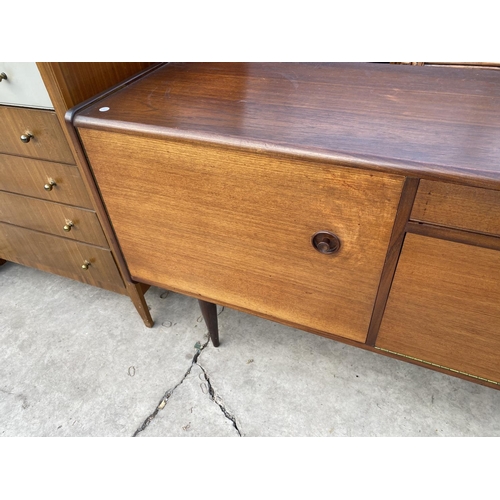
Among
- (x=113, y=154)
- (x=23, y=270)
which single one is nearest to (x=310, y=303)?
(x=113, y=154)

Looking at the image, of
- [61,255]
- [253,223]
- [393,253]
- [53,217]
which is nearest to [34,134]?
[53,217]

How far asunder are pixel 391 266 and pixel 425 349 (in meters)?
0.20

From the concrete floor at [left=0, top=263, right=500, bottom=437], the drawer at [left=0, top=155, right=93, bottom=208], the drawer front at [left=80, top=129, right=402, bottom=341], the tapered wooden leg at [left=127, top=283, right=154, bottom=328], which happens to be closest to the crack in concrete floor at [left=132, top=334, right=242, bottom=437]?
the concrete floor at [left=0, top=263, right=500, bottom=437]

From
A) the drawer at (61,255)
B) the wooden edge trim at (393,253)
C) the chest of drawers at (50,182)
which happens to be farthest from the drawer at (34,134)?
the wooden edge trim at (393,253)

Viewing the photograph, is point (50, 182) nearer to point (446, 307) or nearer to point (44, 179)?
point (44, 179)

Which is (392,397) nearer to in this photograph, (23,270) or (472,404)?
(472,404)

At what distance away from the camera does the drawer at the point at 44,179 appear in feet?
2.94

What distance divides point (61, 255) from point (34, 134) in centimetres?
39

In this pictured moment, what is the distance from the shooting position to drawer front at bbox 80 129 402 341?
1.94 ft

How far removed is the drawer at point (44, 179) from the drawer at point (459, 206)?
0.71 meters

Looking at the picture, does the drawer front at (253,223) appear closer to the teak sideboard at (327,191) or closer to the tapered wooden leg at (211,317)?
the teak sideboard at (327,191)

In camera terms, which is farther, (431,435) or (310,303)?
(431,435)

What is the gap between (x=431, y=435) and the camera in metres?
0.90

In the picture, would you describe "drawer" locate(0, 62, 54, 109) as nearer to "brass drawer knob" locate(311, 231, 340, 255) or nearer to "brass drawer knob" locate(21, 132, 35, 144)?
"brass drawer knob" locate(21, 132, 35, 144)
